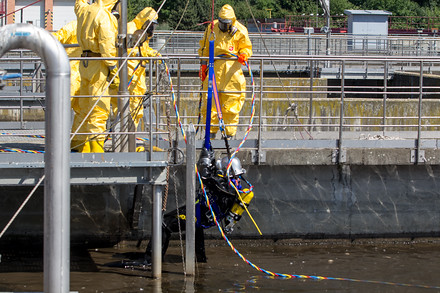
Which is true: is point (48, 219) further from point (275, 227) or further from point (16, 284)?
point (275, 227)

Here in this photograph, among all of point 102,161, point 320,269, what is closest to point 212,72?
point 102,161

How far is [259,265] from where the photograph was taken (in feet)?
30.8

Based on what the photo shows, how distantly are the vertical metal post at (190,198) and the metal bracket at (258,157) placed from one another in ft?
4.67

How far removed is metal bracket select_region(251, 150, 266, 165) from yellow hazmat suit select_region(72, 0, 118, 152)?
6.62 ft

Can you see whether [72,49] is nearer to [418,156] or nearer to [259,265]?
[259,265]

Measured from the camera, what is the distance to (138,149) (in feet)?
30.8

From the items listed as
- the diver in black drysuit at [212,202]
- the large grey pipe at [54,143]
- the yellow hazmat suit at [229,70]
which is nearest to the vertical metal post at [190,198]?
the diver in black drysuit at [212,202]

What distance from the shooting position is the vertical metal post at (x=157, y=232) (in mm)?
8461

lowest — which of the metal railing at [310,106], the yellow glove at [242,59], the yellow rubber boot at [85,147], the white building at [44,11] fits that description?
the yellow rubber boot at [85,147]

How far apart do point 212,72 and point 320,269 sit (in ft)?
9.15

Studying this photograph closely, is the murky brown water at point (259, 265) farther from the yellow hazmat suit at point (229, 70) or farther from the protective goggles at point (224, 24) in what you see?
the protective goggles at point (224, 24)

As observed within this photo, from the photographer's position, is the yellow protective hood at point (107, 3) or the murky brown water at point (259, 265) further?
the yellow protective hood at point (107, 3)

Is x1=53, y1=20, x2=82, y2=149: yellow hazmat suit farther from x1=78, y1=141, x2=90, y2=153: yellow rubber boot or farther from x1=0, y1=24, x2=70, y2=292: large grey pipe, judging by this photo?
x1=0, y1=24, x2=70, y2=292: large grey pipe

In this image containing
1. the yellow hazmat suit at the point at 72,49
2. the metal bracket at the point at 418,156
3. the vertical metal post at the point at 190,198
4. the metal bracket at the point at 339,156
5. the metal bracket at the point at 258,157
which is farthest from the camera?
the yellow hazmat suit at the point at 72,49
